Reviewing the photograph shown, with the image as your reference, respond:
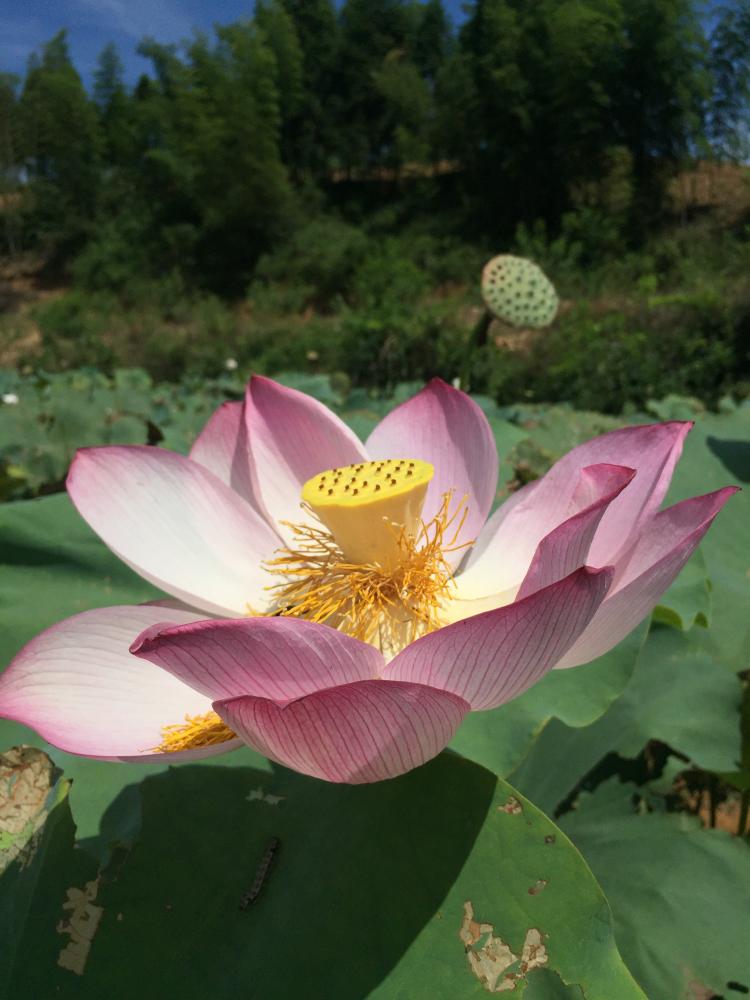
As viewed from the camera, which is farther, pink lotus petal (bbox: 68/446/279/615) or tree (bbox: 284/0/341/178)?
tree (bbox: 284/0/341/178)

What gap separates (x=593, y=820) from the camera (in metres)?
0.88

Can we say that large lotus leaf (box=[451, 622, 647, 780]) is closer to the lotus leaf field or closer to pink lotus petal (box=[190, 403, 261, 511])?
the lotus leaf field

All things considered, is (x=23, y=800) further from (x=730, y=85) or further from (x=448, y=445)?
(x=730, y=85)

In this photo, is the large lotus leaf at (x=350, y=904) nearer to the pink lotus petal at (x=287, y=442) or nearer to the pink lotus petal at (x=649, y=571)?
the pink lotus petal at (x=649, y=571)

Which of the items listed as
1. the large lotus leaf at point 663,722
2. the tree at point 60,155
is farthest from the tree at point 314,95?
the large lotus leaf at point 663,722

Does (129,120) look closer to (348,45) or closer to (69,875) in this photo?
(348,45)

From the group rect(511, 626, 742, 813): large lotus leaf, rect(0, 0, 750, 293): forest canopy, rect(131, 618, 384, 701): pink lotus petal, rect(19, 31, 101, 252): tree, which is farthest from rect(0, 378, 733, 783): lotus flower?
rect(19, 31, 101, 252): tree

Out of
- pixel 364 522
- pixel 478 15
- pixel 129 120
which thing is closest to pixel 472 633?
pixel 364 522

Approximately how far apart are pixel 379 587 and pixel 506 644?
25cm

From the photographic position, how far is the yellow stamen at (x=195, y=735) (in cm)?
50

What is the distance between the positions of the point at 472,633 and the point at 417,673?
0.16 ft

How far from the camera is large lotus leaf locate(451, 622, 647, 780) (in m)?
0.60

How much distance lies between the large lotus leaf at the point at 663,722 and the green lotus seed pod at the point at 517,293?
88 cm

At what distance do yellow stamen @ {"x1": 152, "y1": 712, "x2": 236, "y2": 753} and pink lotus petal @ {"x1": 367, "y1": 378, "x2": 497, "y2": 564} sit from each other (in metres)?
0.26
